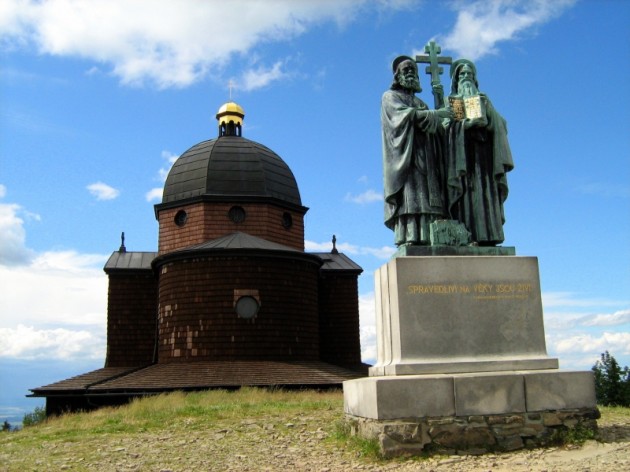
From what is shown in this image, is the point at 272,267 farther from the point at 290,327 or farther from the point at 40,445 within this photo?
the point at 40,445

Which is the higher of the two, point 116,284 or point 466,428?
point 116,284

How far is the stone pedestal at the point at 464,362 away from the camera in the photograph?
7488 millimetres

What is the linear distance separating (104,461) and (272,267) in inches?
635

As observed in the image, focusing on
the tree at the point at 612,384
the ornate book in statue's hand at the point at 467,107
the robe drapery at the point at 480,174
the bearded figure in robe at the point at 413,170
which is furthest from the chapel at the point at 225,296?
the ornate book in statue's hand at the point at 467,107

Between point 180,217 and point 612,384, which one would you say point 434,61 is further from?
point 180,217

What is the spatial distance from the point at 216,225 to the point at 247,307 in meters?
5.11

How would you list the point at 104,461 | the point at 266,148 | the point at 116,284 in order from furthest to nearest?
the point at 266,148 < the point at 116,284 < the point at 104,461

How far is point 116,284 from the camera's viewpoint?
28.5 meters

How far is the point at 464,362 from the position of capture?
7.86m

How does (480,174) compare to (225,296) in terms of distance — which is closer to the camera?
(480,174)

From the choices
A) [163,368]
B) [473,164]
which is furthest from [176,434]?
[163,368]

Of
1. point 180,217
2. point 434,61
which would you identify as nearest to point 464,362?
point 434,61

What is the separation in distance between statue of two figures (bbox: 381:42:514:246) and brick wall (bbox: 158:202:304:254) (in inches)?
759

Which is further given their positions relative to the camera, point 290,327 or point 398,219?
point 290,327
